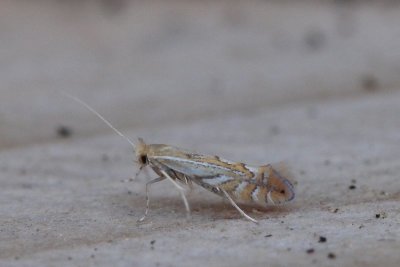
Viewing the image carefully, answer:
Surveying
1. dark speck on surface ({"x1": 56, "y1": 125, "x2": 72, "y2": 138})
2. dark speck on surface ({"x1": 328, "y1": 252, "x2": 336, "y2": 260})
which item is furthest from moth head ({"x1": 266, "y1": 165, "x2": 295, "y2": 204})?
dark speck on surface ({"x1": 56, "y1": 125, "x2": 72, "y2": 138})

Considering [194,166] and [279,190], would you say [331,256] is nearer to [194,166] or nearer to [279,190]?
[279,190]

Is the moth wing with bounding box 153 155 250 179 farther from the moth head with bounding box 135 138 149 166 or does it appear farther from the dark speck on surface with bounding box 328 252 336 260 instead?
the dark speck on surface with bounding box 328 252 336 260

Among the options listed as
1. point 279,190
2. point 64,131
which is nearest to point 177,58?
point 64,131

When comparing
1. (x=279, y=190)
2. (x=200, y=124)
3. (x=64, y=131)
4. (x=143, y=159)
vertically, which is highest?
(x=200, y=124)

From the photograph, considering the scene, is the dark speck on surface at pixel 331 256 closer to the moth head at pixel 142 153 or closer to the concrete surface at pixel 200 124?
the concrete surface at pixel 200 124

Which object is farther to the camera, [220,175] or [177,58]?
[177,58]

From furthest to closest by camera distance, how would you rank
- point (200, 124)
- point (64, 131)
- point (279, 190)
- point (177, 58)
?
point (177, 58), point (200, 124), point (64, 131), point (279, 190)
